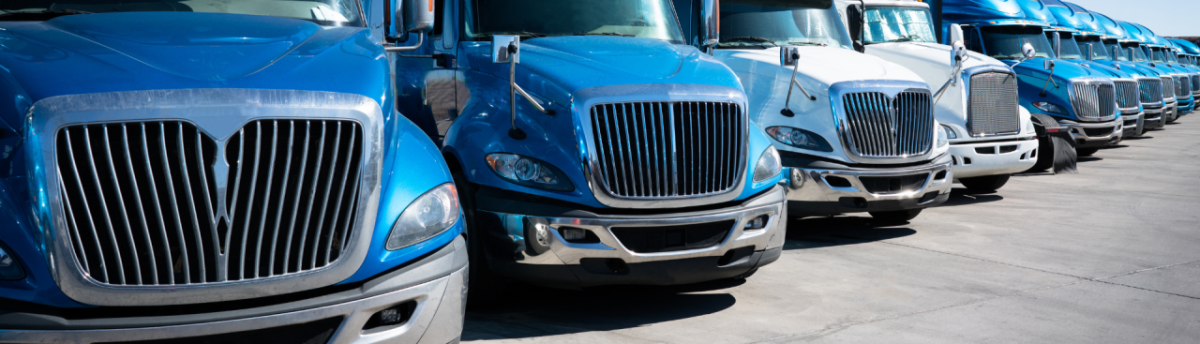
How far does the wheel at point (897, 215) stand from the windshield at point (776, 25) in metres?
1.67

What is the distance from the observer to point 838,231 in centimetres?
858

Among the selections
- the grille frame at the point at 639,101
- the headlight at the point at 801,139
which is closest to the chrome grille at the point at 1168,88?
the headlight at the point at 801,139

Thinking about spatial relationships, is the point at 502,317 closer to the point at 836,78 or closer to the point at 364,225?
the point at 364,225

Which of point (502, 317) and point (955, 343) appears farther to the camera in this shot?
point (502, 317)

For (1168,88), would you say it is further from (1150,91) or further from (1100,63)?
(1100,63)

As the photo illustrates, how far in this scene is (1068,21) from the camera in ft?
75.7

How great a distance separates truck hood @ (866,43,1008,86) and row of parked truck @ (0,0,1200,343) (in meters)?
0.34

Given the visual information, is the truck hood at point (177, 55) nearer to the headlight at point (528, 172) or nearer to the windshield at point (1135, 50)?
the headlight at point (528, 172)

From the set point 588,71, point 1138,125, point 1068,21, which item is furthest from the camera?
point 1068,21

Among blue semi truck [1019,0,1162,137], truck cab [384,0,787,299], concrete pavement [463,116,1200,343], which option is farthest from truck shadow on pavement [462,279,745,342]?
blue semi truck [1019,0,1162,137]

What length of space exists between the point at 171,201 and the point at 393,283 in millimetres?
737

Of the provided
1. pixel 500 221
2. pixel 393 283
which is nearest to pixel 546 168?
pixel 500 221

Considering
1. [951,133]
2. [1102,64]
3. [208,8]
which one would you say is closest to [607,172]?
[208,8]

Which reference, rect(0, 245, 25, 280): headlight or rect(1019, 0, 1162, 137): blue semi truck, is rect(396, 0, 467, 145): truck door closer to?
rect(0, 245, 25, 280): headlight
